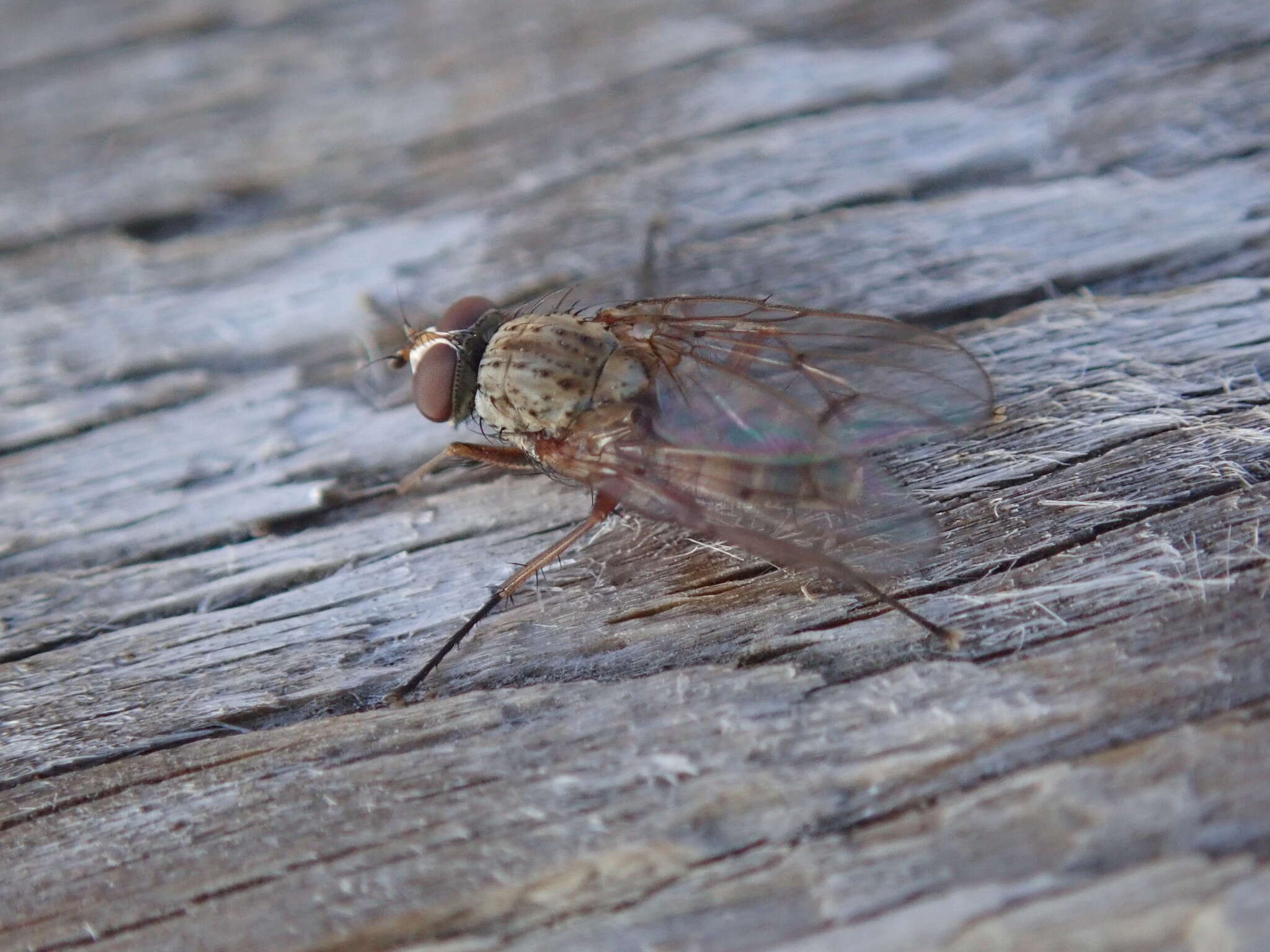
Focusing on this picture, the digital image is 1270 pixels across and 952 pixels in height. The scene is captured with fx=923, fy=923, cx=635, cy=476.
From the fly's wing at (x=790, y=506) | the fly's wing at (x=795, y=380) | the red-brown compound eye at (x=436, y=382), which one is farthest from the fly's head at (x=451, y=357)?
the fly's wing at (x=790, y=506)

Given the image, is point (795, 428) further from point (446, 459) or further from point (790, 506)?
point (446, 459)

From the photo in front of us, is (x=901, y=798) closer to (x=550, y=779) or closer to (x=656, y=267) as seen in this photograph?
(x=550, y=779)

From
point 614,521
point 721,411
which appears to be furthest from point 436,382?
point 721,411

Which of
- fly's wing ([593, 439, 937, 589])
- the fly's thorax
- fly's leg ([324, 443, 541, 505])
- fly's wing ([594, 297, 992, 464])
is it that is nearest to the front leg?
fly's leg ([324, 443, 541, 505])

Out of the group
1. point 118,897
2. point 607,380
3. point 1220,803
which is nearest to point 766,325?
point 607,380

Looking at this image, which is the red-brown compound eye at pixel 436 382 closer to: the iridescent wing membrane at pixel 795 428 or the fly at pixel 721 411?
the fly at pixel 721 411

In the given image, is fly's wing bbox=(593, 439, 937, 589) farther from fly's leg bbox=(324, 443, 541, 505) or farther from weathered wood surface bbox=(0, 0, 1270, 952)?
fly's leg bbox=(324, 443, 541, 505)
